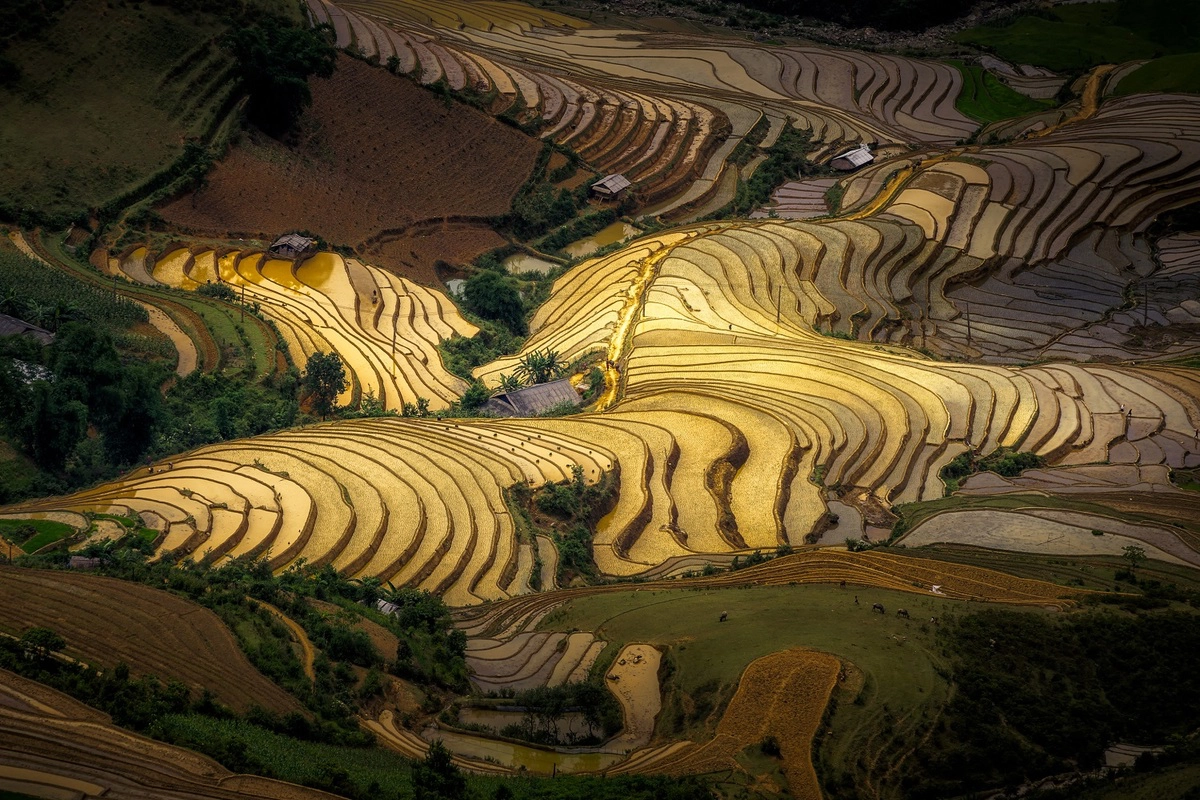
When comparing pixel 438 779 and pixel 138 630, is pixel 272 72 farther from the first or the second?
pixel 438 779

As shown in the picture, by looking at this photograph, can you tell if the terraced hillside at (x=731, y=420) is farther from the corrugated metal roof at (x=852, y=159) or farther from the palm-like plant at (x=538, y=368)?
the corrugated metal roof at (x=852, y=159)

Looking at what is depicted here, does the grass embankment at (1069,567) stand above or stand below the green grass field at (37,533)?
above

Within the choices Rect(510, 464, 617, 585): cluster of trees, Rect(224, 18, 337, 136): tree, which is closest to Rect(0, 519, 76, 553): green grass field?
Rect(510, 464, 617, 585): cluster of trees

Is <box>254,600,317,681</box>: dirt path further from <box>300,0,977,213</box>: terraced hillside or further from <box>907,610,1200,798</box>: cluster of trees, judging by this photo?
<box>300,0,977,213</box>: terraced hillside

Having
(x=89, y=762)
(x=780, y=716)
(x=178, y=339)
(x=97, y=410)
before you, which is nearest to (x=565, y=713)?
(x=780, y=716)

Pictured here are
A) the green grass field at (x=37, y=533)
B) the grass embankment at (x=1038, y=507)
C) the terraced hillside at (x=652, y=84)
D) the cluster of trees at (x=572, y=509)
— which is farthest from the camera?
the terraced hillside at (x=652, y=84)

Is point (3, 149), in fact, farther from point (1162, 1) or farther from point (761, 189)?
point (1162, 1)

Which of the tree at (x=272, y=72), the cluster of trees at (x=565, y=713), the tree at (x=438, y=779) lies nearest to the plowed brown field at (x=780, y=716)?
the cluster of trees at (x=565, y=713)
